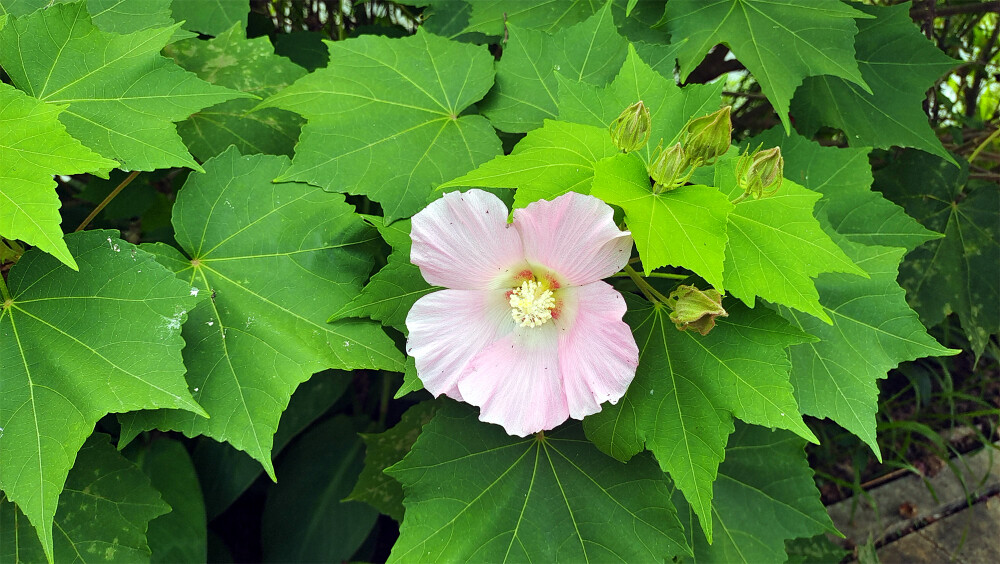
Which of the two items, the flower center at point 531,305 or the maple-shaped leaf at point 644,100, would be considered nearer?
the flower center at point 531,305

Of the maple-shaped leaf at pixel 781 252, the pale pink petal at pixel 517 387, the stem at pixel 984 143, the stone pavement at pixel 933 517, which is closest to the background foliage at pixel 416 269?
the maple-shaped leaf at pixel 781 252

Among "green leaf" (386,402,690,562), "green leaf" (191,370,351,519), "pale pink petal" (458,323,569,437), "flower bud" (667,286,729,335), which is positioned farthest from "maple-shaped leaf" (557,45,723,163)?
"green leaf" (191,370,351,519)

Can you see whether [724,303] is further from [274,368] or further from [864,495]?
[864,495]

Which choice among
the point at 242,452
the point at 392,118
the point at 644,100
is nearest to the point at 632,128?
the point at 644,100

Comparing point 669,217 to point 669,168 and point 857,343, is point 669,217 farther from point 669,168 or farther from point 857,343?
point 857,343

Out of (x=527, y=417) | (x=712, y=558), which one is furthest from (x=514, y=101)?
(x=712, y=558)

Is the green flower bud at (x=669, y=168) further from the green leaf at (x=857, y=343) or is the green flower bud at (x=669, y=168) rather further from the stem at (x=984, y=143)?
the stem at (x=984, y=143)
